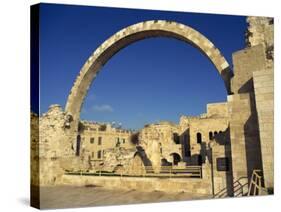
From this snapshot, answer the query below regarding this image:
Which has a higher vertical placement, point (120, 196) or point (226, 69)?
point (226, 69)

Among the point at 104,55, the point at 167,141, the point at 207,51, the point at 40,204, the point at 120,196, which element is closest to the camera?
the point at 40,204

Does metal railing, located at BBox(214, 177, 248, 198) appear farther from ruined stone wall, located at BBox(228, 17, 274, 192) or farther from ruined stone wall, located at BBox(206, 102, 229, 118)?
ruined stone wall, located at BBox(206, 102, 229, 118)

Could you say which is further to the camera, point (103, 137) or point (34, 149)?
point (103, 137)

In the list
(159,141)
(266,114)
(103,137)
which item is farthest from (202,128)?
(266,114)

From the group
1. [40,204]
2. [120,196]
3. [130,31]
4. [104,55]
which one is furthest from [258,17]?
[40,204]

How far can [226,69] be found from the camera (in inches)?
460

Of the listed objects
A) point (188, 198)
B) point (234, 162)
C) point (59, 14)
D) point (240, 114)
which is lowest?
point (188, 198)

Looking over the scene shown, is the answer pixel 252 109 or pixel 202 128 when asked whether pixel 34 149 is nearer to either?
pixel 252 109

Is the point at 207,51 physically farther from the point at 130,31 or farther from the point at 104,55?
the point at 104,55

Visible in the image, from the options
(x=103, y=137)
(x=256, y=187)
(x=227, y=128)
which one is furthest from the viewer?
(x=103, y=137)

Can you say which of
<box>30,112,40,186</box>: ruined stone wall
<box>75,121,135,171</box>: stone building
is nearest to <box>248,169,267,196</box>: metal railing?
<box>30,112,40,186</box>: ruined stone wall

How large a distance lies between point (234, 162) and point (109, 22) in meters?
4.74

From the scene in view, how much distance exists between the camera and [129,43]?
13320 millimetres

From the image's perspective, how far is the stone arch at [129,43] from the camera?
38.5 feet
